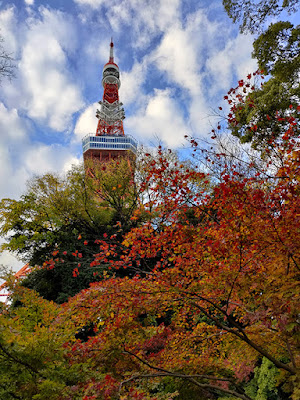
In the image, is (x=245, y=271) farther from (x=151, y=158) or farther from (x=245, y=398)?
(x=151, y=158)

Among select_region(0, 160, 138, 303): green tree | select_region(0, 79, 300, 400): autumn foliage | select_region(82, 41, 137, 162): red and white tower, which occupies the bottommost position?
select_region(0, 79, 300, 400): autumn foliage

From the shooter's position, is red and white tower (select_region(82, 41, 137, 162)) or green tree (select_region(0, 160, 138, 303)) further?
red and white tower (select_region(82, 41, 137, 162))

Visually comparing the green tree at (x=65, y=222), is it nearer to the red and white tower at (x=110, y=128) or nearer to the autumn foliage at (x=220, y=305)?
the autumn foliage at (x=220, y=305)

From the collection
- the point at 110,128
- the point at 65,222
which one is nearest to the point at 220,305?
the point at 65,222

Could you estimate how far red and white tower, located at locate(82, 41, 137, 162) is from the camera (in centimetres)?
3972

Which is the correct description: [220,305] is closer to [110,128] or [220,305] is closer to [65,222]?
[65,222]

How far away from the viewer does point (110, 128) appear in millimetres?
47750

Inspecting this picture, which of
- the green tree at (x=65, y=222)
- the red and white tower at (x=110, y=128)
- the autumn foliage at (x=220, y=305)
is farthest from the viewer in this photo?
the red and white tower at (x=110, y=128)

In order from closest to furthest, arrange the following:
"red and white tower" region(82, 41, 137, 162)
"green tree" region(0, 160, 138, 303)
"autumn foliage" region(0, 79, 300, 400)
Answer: "autumn foliage" region(0, 79, 300, 400)
"green tree" region(0, 160, 138, 303)
"red and white tower" region(82, 41, 137, 162)

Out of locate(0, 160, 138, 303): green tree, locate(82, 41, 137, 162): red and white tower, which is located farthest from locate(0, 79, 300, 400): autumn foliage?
locate(82, 41, 137, 162): red and white tower

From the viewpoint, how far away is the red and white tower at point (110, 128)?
3972cm

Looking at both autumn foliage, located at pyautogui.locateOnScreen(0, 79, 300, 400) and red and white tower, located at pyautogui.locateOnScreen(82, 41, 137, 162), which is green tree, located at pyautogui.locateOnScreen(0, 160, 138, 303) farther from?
red and white tower, located at pyautogui.locateOnScreen(82, 41, 137, 162)

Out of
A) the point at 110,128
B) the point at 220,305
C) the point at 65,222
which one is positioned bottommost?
the point at 220,305

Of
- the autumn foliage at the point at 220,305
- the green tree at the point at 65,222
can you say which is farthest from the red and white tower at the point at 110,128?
the autumn foliage at the point at 220,305
